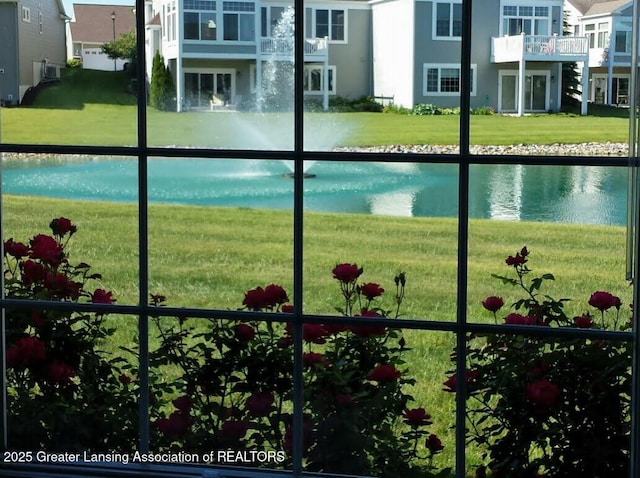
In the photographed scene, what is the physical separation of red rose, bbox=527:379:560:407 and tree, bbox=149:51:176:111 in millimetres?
4703

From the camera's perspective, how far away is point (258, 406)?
1588 mm

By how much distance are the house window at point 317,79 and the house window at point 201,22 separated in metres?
0.99

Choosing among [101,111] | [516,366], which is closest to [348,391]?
[516,366]

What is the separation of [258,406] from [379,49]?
5784 millimetres

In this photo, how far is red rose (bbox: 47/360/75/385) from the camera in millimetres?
1596

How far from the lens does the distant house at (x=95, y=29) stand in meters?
6.00

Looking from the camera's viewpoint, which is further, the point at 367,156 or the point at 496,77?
the point at 496,77

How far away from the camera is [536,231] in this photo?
19.0 ft

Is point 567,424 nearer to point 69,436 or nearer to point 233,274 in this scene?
point 69,436

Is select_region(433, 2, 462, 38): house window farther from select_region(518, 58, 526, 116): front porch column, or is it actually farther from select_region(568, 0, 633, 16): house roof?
select_region(568, 0, 633, 16): house roof

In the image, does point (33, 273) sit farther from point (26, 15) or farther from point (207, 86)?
point (207, 86)

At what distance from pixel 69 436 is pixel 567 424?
0.84 m

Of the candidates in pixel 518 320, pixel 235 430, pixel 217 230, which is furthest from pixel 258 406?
pixel 217 230

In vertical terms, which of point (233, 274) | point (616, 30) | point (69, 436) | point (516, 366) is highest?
point (616, 30)
